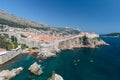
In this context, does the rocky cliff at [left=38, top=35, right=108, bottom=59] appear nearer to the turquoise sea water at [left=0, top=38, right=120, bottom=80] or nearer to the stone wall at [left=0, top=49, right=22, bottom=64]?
the stone wall at [left=0, top=49, right=22, bottom=64]

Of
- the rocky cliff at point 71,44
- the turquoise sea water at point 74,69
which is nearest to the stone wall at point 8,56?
the turquoise sea water at point 74,69

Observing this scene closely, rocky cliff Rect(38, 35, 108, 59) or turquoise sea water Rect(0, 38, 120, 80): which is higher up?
rocky cliff Rect(38, 35, 108, 59)

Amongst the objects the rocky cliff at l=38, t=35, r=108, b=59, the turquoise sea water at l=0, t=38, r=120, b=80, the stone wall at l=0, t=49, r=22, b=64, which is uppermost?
the rocky cliff at l=38, t=35, r=108, b=59

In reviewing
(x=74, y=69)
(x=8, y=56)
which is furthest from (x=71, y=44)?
(x=74, y=69)

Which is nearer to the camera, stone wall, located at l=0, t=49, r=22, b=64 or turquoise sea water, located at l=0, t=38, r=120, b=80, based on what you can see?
turquoise sea water, located at l=0, t=38, r=120, b=80

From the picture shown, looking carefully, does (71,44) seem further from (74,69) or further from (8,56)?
(74,69)

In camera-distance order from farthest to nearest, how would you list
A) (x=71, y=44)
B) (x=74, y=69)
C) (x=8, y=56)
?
1. (x=71, y=44)
2. (x=8, y=56)
3. (x=74, y=69)

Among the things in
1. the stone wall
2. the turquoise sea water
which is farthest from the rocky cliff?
the turquoise sea water

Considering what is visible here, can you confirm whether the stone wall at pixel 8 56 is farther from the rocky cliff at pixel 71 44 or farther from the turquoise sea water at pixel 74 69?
the rocky cliff at pixel 71 44

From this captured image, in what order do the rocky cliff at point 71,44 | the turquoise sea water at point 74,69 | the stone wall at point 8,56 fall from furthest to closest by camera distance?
the rocky cliff at point 71,44 → the stone wall at point 8,56 → the turquoise sea water at point 74,69

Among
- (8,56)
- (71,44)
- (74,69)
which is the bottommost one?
(74,69)

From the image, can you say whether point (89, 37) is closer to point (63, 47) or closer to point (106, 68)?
point (63, 47)

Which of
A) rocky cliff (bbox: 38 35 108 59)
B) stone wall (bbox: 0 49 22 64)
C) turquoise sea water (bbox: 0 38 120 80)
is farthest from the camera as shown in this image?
rocky cliff (bbox: 38 35 108 59)
